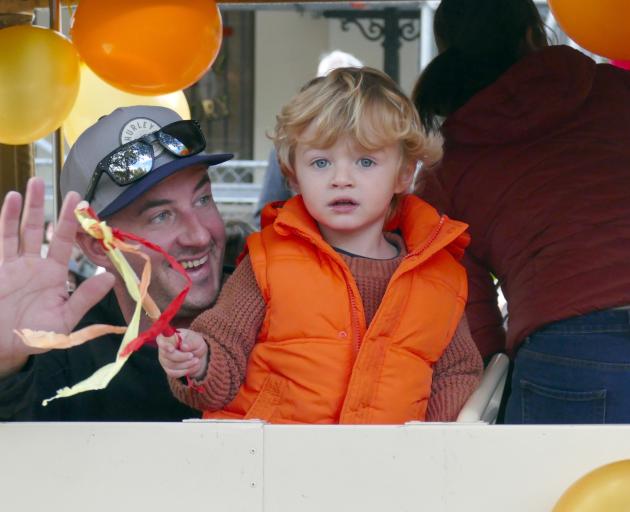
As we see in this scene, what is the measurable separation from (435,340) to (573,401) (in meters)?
0.45

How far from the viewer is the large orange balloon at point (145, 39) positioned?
230 cm

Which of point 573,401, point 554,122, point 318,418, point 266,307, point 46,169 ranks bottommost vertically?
point 46,169

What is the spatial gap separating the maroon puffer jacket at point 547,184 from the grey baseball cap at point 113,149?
0.55m

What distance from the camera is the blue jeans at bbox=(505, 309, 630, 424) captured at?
7.91ft

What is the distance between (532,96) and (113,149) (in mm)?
871

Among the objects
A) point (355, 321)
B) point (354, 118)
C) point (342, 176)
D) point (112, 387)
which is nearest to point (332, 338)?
point (355, 321)

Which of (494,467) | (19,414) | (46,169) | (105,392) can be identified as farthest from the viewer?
(46,169)

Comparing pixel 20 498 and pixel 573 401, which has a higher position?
pixel 20 498

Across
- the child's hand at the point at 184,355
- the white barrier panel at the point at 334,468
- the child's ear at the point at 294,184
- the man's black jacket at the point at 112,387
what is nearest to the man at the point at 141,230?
the man's black jacket at the point at 112,387

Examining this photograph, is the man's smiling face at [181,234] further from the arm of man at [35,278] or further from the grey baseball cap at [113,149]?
the arm of man at [35,278]

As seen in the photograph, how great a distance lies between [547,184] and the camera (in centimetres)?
252

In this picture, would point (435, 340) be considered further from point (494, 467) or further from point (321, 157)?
point (494, 467)

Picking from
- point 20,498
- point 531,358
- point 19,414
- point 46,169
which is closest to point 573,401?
point 531,358

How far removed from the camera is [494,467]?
1556mm
